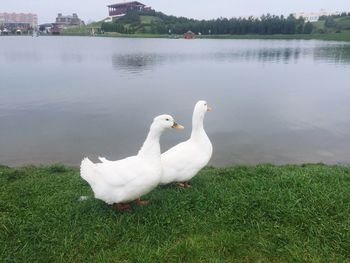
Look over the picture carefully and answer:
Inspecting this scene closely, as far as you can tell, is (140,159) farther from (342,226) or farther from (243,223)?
(342,226)

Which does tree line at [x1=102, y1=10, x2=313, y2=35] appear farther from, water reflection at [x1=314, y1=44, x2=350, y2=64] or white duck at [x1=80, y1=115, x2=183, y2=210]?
white duck at [x1=80, y1=115, x2=183, y2=210]

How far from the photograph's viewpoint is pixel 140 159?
5.56 m

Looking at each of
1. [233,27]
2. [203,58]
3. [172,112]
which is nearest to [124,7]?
[233,27]

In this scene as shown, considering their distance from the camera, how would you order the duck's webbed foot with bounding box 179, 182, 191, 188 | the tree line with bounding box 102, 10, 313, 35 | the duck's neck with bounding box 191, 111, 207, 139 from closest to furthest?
the duck's webbed foot with bounding box 179, 182, 191, 188 < the duck's neck with bounding box 191, 111, 207, 139 < the tree line with bounding box 102, 10, 313, 35

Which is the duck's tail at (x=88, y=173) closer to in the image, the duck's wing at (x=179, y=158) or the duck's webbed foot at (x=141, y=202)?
the duck's webbed foot at (x=141, y=202)

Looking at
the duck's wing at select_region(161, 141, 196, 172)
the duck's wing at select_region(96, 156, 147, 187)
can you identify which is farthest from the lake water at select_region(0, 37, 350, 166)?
the duck's wing at select_region(96, 156, 147, 187)

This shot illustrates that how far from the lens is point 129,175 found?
532cm

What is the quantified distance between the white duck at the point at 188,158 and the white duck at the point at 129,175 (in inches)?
25.7

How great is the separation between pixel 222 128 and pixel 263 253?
9752 millimetres

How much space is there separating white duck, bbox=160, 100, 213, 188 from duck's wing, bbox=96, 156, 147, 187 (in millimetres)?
778

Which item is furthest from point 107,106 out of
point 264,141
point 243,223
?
point 243,223

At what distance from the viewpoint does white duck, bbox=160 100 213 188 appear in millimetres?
6176

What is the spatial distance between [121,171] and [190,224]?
133cm

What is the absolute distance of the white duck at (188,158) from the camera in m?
A: 6.18
